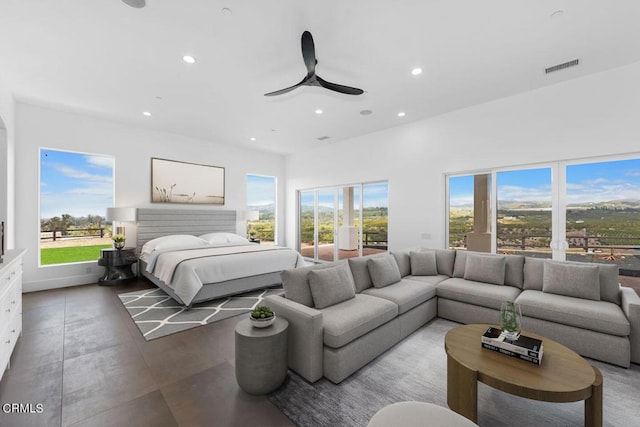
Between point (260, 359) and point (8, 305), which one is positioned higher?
point (8, 305)

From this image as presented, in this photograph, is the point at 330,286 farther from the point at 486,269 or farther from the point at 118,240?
the point at 118,240

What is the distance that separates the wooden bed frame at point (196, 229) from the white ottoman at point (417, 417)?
3288 mm

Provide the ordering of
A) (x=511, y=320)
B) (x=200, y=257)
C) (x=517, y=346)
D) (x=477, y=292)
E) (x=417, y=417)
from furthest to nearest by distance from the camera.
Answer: (x=200, y=257)
(x=477, y=292)
(x=511, y=320)
(x=517, y=346)
(x=417, y=417)

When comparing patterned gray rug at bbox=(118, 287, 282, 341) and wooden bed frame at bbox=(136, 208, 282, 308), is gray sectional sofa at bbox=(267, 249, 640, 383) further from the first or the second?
wooden bed frame at bbox=(136, 208, 282, 308)

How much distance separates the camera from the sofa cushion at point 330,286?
2.61 meters

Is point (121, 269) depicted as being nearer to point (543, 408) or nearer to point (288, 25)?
point (288, 25)

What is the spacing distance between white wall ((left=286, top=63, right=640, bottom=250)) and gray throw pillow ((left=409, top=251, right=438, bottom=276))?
1117mm

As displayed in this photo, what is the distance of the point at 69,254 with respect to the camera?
5145 mm

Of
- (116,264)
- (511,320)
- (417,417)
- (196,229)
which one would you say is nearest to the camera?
(417,417)

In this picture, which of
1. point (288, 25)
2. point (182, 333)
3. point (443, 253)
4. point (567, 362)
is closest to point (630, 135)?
point (443, 253)

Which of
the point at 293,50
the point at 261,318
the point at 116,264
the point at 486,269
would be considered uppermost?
the point at 293,50

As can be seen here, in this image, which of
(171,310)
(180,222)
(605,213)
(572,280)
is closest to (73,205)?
(180,222)

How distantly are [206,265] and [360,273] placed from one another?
2262mm

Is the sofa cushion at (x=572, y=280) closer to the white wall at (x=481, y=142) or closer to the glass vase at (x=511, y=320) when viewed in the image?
the glass vase at (x=511, y=320)
